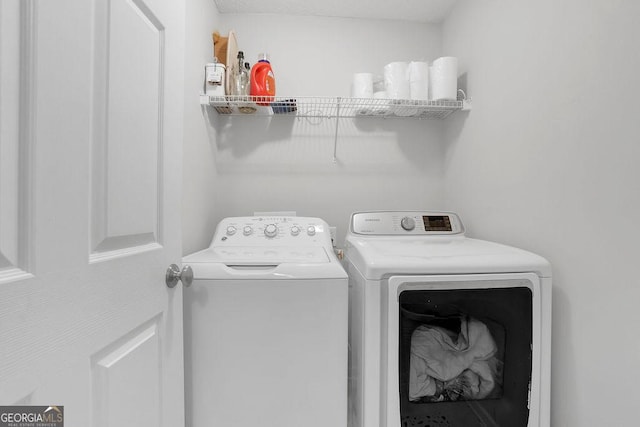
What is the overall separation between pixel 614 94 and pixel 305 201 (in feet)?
4.99

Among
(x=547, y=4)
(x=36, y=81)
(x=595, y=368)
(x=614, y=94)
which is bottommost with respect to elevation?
(x=595, y=368)

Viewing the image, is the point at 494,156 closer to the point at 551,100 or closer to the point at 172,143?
the point at 551,100

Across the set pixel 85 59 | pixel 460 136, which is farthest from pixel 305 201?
pixel 85 59

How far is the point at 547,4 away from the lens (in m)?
1.23

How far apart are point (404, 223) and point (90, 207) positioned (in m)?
1.42

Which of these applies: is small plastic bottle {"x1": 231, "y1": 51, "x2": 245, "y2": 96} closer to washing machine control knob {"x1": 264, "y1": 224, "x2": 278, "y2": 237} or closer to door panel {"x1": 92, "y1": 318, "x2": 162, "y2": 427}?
washing machine control knob {"x1": 264, "y1": 224, "x2": 278, "y2": 237}

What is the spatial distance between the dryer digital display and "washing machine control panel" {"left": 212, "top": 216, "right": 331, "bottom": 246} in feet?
1.83

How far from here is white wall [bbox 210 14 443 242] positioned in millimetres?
2023

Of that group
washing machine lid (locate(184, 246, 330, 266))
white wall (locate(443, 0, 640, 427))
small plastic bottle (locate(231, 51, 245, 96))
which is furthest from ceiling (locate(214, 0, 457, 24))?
washing machine lid (locate(184, 246, 330, 266))

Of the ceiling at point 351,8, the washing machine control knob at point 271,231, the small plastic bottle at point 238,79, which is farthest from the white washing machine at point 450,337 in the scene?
the ceiling at point 351,8

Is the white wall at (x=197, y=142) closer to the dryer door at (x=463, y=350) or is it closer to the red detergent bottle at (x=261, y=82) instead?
the red detergent bottle at (x=261, y=82)

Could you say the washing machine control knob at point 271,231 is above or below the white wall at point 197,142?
below

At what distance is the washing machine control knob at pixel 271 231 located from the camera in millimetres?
1624

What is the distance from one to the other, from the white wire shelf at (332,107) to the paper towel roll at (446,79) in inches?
2.1
